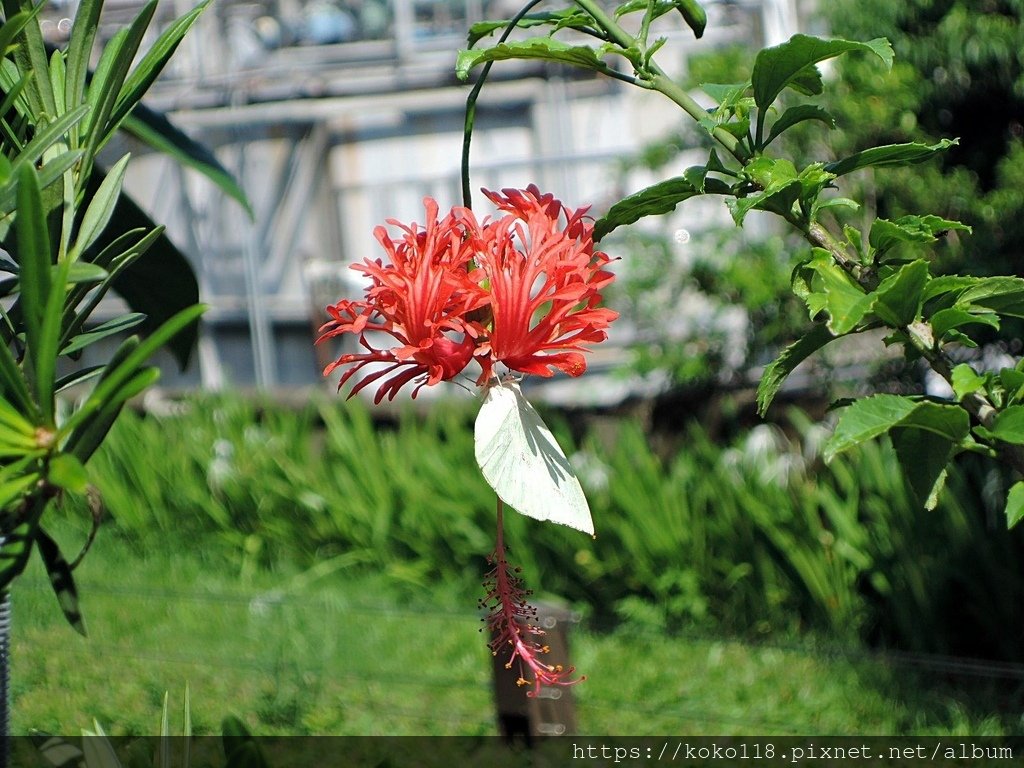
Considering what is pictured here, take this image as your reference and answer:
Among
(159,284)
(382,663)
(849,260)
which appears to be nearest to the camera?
(849,260)

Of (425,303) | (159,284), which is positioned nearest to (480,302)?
(425,303)

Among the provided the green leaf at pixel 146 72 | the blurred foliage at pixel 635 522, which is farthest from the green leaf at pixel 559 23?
the blurred foliage at pixel 635 522

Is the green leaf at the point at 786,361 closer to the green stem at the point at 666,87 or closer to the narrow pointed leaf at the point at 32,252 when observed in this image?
the green stem at the point at 666,87

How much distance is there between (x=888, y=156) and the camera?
1.07 metres

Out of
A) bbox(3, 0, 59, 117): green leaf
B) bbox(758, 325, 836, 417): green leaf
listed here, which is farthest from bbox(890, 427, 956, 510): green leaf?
bbox(3, 0, 59, 117): green leaf

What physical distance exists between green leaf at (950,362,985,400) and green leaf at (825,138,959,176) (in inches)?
7.7

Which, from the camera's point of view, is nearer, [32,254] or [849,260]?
[32,254]

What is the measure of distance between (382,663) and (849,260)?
8.54 feet

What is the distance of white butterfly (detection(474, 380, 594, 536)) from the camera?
900 mm

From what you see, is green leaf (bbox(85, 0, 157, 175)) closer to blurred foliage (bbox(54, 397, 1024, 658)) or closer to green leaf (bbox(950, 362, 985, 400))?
green leaf (bbox(950, 362, 985, 400))

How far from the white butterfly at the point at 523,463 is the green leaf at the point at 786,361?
204 millimetres

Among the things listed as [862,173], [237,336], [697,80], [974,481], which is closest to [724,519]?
[974,481]

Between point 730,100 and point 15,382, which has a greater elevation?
point 730,100

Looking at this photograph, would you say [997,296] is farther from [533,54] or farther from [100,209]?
[100,209]
